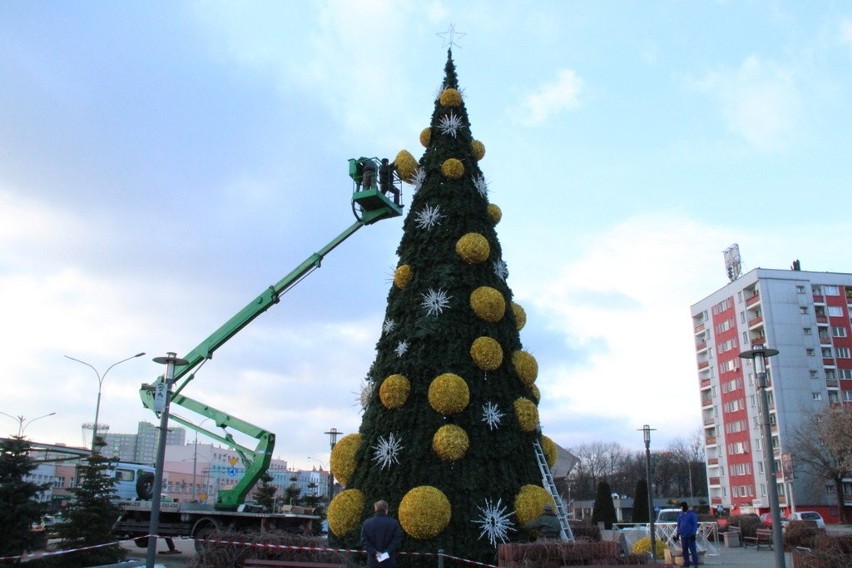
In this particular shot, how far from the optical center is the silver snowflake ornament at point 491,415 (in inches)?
495

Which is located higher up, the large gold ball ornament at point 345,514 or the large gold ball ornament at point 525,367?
the large gold ball ornament at point 525,367

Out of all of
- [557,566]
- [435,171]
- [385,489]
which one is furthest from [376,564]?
[435,171]

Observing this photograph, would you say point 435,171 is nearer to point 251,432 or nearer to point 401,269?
point 401,269

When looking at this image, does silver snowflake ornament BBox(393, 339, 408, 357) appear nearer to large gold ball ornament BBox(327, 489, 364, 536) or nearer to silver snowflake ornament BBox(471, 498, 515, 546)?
large gold ball ornament BBox(327, 489, 364, 536)

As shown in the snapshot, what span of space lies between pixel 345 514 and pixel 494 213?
24.1ft

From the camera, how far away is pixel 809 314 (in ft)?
200

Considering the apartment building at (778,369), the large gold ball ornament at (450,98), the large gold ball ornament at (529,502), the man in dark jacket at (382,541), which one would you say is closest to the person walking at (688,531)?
the large gold ball ornament at (529,502)

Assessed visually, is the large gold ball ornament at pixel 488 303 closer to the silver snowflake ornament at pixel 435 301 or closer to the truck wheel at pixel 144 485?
the silver snowflake ornament at pixel 435 301

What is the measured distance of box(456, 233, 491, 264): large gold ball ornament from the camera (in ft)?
44.1

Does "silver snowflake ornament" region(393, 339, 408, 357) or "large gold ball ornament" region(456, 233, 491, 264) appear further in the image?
"large gold ball ornament" region(456, 233, 491, 264)

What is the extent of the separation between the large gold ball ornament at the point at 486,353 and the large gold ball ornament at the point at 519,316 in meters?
1.93

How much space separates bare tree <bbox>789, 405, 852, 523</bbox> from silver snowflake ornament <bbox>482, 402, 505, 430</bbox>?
42582mm

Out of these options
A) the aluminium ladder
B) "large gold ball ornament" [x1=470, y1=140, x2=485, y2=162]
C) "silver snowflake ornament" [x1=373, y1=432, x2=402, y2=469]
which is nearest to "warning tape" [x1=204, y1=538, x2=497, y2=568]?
"silver snowflake ornament" [x1=373, y1=432, x2=402, y2=469]

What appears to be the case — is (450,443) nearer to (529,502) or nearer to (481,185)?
(529,502)
